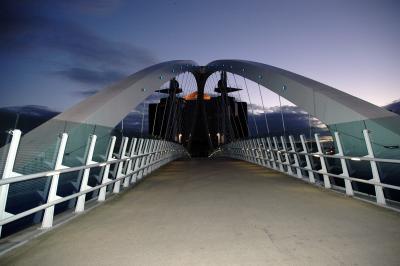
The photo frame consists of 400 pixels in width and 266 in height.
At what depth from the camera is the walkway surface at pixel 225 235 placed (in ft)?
9.57

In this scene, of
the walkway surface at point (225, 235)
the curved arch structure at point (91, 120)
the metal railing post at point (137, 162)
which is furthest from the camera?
the metal railing post at point (137, 162)

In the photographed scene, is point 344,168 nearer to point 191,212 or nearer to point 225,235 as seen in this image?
point 191,212

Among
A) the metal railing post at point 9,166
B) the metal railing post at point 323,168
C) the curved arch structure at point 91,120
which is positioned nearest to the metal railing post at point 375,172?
the metal railing post at point 323,168

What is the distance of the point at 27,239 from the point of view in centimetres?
361

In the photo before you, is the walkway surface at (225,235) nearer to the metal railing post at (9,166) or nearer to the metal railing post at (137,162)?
the metal railing post at (9,166)

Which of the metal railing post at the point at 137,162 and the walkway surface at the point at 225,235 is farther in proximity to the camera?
the metal railing post at the point at 137,162

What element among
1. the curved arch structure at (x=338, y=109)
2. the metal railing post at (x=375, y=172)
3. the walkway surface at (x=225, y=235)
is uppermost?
the curved arch structure at (x=338, y=109)

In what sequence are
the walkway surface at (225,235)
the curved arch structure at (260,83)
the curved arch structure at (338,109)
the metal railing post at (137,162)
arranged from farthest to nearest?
1. the metal railing post at (137,162)
2. the curved arch structure at (338,109)
3. the curved arch structure at (260,83)
4. the walkway surface at (225,235)

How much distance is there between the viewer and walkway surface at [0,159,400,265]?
9.57 feet

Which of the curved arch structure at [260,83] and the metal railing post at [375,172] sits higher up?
the curved arch structure at [260,83]

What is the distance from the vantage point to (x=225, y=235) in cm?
369

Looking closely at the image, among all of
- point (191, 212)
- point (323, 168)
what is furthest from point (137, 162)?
point (323, 168)

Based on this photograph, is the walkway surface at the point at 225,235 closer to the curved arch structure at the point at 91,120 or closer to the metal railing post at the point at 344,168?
the metal railing post at the point at 344,168

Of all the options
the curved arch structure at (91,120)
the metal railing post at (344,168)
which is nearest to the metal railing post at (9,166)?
the curved arch structure at (91,120)
